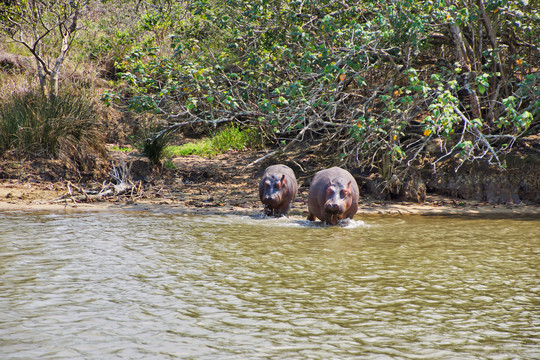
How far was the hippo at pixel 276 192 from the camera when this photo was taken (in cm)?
968

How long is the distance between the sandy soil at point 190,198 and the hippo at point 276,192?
0.63 metres

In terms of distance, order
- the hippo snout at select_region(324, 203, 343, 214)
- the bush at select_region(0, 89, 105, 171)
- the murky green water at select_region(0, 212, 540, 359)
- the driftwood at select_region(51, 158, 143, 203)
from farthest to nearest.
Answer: the bush at select_region(0, 89, 105, 171)
the driftwood at select_region(51, 158, 143, 203)
the hippo snout at select_region(324, 203, 343, 214)
the murky green water at select_region(0, 212, 540, 359)

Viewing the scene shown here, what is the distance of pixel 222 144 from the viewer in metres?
16.1

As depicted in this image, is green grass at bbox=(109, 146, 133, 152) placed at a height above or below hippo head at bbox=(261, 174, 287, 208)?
above

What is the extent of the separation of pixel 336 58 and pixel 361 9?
5.41 ft

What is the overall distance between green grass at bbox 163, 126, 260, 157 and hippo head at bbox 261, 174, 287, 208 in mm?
5990

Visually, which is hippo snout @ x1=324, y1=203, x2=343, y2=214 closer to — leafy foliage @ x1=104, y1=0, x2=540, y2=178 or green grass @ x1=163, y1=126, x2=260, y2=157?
leafy foliage @ x1=104, y1=0, x2=540, y2=178

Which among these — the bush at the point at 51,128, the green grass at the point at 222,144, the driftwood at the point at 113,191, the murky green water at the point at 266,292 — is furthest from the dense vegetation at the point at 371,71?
the green grass at the point at 222,144

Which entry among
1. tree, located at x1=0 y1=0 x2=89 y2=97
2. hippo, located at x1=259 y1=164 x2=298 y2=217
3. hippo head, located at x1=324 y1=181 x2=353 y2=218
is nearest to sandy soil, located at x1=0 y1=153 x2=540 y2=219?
hippo, located at x1=259 y1=164 x2=298 y2=217

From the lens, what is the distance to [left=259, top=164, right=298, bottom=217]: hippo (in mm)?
9680

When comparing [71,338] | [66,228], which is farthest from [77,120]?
[71,338]

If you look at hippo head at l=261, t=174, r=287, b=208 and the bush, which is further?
the bush

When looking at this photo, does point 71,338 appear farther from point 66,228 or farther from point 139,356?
point 66,228

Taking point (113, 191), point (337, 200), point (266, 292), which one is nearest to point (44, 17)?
point (113, 191)
